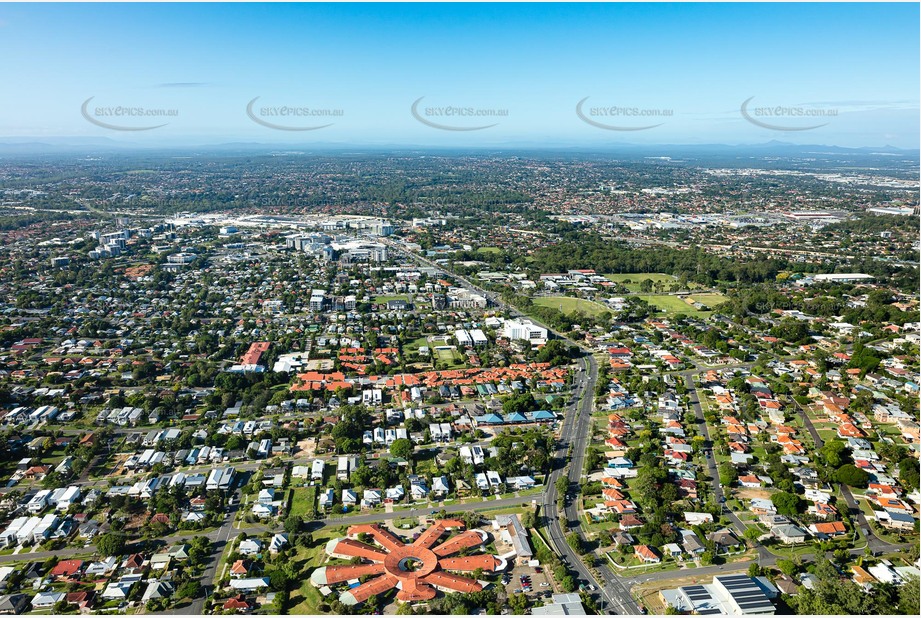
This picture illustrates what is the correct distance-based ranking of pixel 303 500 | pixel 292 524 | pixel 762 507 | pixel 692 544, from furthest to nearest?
pixel 303 500 → pixel 762 507 → pixel 292 524 → pixel 692 544

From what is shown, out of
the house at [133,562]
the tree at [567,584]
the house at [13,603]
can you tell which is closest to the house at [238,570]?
the house at [133,562]

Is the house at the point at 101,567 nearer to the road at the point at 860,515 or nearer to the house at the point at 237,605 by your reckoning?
the house at the point at 237,605

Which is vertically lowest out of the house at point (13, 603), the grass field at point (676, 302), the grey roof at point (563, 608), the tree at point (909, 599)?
the grass field at point (676, 302)

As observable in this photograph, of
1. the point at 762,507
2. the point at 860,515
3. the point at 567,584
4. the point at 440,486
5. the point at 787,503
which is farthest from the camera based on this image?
the point at 440,486

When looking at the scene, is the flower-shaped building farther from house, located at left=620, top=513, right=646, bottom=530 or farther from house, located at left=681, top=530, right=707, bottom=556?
house, located at left=681, top=530, right=707, bottom=556

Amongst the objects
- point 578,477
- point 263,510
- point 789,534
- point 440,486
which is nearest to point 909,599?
point 789,534

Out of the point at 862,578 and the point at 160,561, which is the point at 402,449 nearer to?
the point at 160,561
